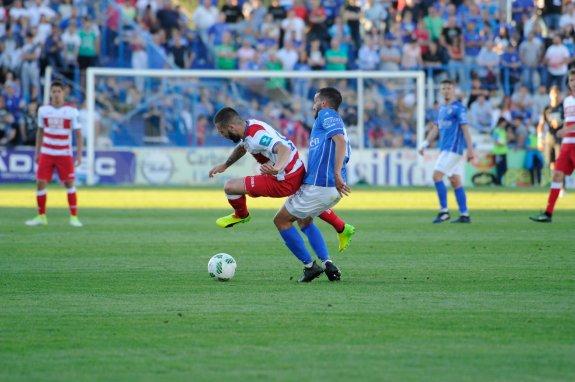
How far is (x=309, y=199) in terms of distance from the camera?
10836 mm

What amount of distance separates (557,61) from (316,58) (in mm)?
7103

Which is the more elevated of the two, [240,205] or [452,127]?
[452,127]

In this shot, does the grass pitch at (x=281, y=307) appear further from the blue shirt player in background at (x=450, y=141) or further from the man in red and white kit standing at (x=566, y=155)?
the blue shirt player in background at (x=450, y=141)

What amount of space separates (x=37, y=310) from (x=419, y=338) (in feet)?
10.6

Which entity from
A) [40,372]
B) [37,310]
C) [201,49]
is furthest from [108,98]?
[40,372]

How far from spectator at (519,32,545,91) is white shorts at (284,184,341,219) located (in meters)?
24.2

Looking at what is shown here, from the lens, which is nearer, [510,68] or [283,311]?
[283,311]

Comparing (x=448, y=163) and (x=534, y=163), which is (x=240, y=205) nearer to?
(x=448, y=163)

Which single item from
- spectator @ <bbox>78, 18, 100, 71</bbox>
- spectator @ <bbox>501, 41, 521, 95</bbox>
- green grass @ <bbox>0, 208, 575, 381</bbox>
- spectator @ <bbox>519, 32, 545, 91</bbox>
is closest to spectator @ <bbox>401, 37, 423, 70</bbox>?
spectator @ <bbox>501, 41, 521, 95</bbox>

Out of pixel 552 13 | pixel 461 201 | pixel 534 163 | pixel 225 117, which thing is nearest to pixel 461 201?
pixel 461 201

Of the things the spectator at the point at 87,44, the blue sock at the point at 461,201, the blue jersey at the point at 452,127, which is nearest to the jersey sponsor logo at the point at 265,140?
the blue sock at the point at 461,201

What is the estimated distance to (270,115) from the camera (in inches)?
1262

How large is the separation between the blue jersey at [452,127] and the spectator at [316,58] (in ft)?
47.8

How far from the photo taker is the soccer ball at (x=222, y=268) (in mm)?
11047
